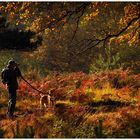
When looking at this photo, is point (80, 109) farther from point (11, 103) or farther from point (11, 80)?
point (11, 80)

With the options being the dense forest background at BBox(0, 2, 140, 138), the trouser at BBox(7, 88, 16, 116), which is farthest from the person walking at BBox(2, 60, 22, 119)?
the dense forest background at BBox(0, 2, 140, 138)

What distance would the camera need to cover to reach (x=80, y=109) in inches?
588

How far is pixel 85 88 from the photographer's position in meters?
18.0

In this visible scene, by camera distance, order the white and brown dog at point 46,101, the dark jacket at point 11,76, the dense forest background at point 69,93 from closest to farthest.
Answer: the dense forest background at point 69,93 < the dark jacket at point 11,76 < the white and brown dog at point 46,101

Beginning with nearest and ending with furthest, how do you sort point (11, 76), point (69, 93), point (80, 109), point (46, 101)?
point (80, 109)
point (11, 76)
point (46, 101)
point (69, 93)

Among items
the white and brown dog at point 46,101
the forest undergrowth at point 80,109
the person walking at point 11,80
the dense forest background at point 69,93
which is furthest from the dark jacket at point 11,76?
the white and brown dog at point 46,101

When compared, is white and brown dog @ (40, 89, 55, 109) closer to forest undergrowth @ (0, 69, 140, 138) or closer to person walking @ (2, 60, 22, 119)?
forest undergrowth @ (0, 69, 140, 138)

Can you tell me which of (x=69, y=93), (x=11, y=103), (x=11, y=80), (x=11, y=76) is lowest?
(x=11, y=103)

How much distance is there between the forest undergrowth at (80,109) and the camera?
42.2 ft

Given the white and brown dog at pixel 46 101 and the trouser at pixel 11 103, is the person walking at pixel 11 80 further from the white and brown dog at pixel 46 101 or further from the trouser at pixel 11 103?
the white and brown dog at pixel 46 101

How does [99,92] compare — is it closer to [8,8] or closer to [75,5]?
[75,5]

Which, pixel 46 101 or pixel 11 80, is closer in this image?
pixel 11 80

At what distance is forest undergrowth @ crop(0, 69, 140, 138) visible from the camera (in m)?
12.9

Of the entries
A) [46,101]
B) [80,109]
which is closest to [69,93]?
[46,101]
